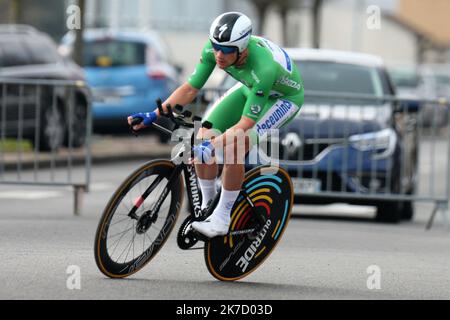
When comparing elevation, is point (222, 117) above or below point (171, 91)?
above

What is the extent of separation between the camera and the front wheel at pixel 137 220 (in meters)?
8.11

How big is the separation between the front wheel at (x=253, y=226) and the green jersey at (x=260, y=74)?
1.72 ft

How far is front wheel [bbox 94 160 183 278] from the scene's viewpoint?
26.6 feet

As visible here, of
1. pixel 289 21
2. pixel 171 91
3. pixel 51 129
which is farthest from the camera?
pixel 289 21

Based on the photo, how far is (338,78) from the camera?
48.8 ft

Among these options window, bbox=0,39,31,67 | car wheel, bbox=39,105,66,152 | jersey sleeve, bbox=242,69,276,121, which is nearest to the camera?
jersey sleeve, bbox=242,69,276,121

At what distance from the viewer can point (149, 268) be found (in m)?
8.98

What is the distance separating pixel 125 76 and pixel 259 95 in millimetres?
16478

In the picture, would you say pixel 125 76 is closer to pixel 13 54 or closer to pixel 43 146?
pixel 13 54

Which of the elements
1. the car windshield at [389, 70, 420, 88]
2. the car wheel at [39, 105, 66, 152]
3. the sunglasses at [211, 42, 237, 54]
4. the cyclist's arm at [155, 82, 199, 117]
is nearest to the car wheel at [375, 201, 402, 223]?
the car wheel at [39, 105, 66, 152]

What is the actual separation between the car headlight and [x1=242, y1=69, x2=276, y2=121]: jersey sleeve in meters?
5.72

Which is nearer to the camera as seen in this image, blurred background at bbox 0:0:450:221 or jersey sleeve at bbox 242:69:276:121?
jersey sleeve at bbox 242:69:276:121

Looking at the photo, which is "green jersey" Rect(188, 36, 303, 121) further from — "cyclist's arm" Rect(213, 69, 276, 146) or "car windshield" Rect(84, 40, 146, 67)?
"car windshield" Rect(84, 40, 146, 67)

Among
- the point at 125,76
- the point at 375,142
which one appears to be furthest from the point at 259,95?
the point at 125,76
